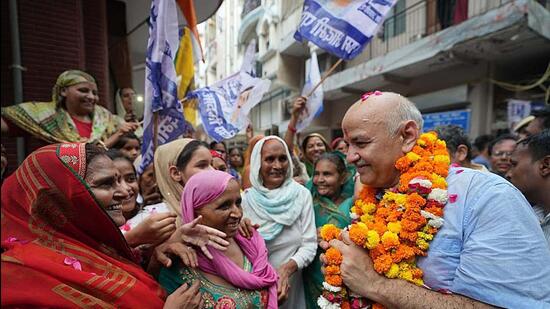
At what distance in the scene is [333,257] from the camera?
1.68 m

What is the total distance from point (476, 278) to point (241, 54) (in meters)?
5.12

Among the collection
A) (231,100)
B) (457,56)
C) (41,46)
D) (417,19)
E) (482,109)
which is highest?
(417,19)

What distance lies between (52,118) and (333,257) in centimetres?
329

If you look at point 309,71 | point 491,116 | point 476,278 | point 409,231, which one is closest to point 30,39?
point 309,71

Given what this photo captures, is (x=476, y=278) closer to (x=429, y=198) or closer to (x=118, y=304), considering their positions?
(x=429, y=198)

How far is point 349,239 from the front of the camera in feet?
5.58

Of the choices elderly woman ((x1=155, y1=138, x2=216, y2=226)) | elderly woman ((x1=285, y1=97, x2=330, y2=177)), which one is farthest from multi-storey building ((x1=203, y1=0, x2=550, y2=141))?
elderly woman ((x1=155, y1=138, x2=216, y2=226))

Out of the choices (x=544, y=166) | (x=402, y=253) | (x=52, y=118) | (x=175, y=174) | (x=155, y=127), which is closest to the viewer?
(x=402, y=253)

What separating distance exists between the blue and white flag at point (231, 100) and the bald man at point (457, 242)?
301 cm

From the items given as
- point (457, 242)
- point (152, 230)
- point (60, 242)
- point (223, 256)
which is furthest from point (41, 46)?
point (457, 242)

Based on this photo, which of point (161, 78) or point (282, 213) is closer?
point (282, 213)

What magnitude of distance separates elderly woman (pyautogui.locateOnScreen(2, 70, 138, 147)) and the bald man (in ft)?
9.04

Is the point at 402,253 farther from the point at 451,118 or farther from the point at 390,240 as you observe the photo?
the point at 451,118

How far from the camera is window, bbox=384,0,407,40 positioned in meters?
12.0
